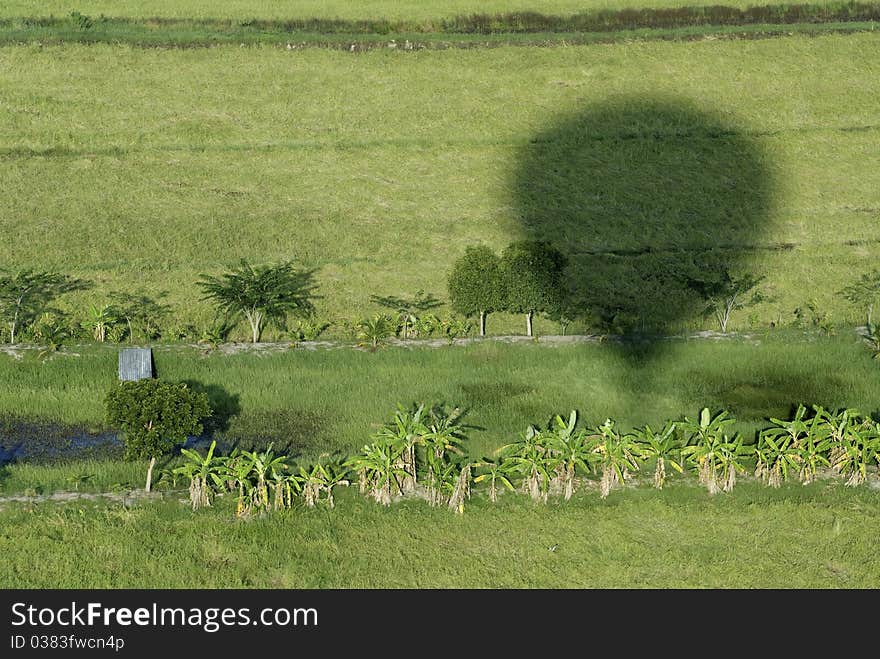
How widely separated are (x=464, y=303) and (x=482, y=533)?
11.5 m

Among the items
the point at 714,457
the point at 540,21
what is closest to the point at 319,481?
the point at 714,457

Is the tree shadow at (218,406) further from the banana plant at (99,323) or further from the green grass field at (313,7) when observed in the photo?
the green grass field at (313,7)

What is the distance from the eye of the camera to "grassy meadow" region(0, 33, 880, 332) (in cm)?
4100

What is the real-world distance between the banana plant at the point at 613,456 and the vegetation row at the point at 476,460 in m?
0.02

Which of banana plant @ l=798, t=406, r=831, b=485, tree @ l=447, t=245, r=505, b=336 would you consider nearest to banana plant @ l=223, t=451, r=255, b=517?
banana plant @ l=798, t=406, r=831, b=485

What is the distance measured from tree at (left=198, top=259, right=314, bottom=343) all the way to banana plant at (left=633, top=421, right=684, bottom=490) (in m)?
11.1

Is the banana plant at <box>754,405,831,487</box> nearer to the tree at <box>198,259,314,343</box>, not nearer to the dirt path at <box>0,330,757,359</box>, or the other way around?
the dirt path at <box>0,330,757,359</box>

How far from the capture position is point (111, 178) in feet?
152

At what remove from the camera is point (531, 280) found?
34.8m

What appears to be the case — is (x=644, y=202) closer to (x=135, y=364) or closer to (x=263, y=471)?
(x=135, y=364)

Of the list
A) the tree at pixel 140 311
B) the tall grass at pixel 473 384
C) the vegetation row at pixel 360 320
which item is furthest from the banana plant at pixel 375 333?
the tree at pixel 140 311

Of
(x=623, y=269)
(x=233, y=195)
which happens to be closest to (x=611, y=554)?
(x=623, y=269)

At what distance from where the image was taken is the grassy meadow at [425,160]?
4100 cm
